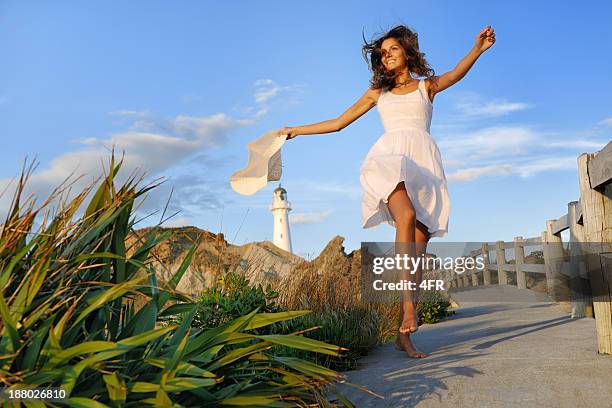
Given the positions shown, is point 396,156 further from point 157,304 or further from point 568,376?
point 157,304

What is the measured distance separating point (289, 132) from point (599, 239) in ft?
8.98

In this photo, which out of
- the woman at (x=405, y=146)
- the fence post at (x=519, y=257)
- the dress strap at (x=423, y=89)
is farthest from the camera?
the fence post at (x=519, y=257)

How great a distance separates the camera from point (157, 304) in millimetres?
2732

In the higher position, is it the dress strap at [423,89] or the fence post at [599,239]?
the dress strap at [423,89]

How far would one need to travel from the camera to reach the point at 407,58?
5.51 metres

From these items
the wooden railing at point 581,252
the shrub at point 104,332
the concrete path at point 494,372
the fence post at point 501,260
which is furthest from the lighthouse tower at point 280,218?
the shrub at point 104,332

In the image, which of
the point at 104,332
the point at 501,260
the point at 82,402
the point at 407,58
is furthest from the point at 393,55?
the point at 501,260

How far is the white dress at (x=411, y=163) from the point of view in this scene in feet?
16.8

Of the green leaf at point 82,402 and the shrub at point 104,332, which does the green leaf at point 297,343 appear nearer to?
the shrub at point 104,332

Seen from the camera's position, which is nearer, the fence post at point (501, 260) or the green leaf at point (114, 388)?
the green leaf at point (114, 388)

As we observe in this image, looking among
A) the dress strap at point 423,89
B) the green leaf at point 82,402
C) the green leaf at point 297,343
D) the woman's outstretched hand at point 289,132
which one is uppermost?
the dress strap at point 423,89

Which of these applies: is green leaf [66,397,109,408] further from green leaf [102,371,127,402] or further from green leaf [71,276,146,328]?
green leaf [71,276,146,328]

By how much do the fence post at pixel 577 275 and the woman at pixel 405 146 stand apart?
3864 millimetres

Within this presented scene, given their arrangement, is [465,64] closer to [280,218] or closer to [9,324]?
[9,324]
